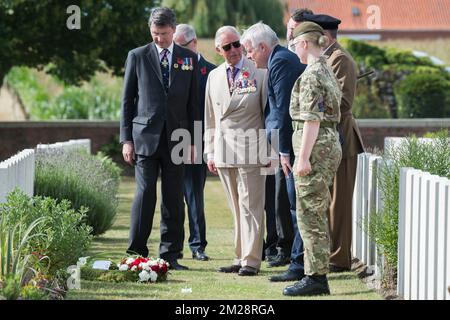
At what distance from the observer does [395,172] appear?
28.8 ft

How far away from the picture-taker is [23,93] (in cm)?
3972

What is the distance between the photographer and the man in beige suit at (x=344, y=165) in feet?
31.7

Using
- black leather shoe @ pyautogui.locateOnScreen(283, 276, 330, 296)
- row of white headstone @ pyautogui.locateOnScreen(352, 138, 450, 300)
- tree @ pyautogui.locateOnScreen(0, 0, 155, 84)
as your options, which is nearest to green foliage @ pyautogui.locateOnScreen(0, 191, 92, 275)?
black leather shoe @ pyautogui.locateOnScreen(283, 276, 330, 296)

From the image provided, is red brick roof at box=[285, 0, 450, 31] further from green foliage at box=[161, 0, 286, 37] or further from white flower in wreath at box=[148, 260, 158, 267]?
white flower in wreath at box=[148, 260, 158, 267]

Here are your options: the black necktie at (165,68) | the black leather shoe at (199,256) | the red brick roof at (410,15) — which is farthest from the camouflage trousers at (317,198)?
Result: the red brick roof at (410,15)

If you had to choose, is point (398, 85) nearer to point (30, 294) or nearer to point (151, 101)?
point (151, 101)

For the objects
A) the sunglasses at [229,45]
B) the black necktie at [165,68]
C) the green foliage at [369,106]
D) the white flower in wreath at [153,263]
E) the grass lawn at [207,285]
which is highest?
the green foliage at [369,106]

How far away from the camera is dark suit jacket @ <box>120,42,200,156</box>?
9742mm

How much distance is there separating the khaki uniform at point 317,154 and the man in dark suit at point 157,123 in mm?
1878

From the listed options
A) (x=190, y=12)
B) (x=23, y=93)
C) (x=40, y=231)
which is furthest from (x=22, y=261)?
(x=190, y=12)

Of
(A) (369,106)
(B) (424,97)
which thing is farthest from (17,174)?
(B) (424,97)

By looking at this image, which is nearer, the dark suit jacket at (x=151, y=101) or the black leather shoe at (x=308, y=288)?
the black leather shoe at (x=308, y=288)

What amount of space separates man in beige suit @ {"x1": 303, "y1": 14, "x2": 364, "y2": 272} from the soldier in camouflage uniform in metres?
1.48

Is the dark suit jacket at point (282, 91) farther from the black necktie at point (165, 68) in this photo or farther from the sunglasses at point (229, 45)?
the black necktie at point (165, 68)
